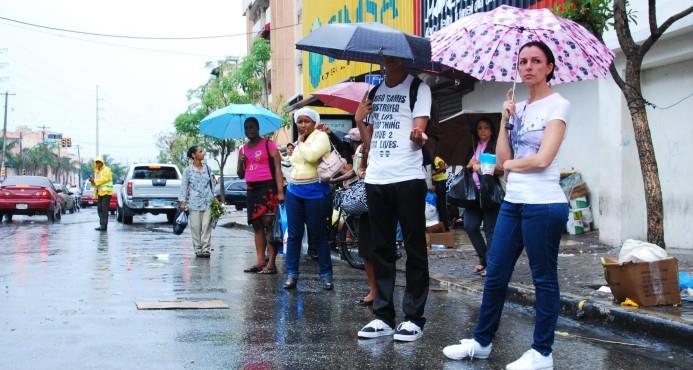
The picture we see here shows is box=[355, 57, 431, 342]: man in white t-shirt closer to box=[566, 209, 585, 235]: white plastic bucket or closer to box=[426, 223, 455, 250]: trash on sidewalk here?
box=[426, 223, 455, 250]: trash on sidewalk

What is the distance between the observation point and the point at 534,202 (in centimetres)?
460

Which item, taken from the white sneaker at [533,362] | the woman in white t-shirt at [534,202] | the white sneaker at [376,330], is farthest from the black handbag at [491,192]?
the white sneaker at [533,362]

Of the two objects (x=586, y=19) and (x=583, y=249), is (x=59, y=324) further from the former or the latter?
(x=583, y=249)

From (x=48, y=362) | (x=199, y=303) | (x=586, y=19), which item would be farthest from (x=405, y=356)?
(x=586, y=19)

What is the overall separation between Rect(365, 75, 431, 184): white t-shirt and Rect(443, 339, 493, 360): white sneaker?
119 centimetres

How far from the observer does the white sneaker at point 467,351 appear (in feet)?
16.2

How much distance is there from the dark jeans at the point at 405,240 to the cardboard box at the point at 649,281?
194 cm

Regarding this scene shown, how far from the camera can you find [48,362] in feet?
15.4

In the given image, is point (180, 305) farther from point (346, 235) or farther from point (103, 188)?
point (103, 188)

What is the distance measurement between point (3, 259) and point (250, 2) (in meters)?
52.7

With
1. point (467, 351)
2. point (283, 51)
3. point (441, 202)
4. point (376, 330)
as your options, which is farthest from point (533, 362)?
point (283, 51)

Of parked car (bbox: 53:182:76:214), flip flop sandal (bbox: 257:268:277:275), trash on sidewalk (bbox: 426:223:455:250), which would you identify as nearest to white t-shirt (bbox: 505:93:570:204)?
flip flop sandal (bbox: 257:268:277:275)

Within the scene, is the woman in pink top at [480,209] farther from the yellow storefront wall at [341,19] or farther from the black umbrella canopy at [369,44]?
the yellow storefront wall at [341,19]

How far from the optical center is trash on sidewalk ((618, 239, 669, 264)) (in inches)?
255
